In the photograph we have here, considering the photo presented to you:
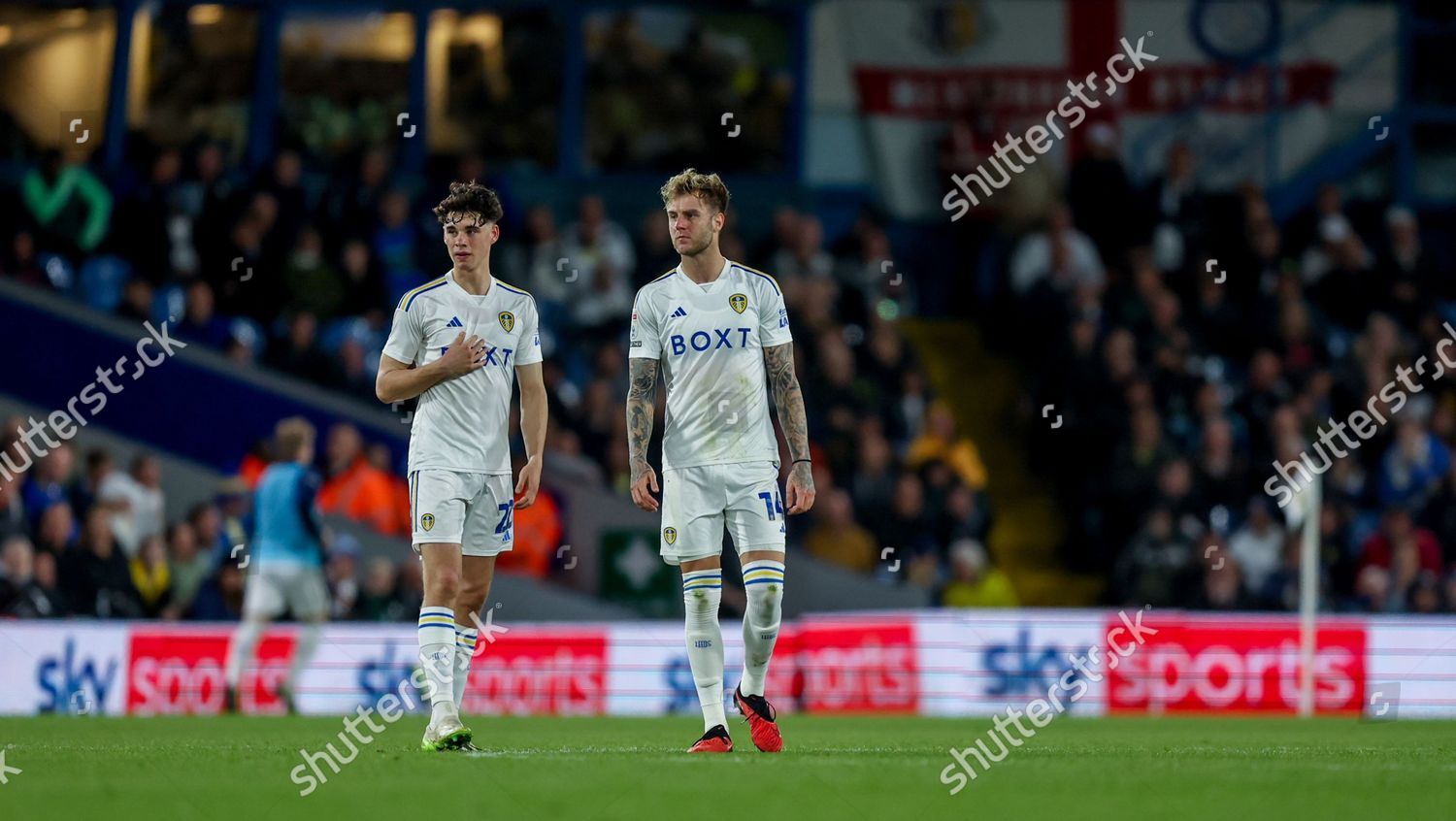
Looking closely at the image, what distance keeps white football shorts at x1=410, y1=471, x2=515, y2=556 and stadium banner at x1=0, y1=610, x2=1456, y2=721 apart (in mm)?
7199

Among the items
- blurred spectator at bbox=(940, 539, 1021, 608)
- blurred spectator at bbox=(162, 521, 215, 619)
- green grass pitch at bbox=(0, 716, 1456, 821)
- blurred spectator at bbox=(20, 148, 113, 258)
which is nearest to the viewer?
green grass pitch at bbox=(0, 716, 1456, 821)

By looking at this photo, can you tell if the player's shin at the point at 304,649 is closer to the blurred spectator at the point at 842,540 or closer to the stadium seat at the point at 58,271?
the blurred spectator at the point at 842,540

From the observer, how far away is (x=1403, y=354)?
22.5 meters

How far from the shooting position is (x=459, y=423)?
10289mm

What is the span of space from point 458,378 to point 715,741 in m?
2.08

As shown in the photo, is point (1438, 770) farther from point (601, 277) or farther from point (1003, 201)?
point (1003, 201)

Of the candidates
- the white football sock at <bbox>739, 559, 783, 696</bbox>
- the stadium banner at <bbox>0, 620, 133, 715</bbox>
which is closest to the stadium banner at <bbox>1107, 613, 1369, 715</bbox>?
the stadium banner at <bbox>0, 620, 133, 715</bbox>

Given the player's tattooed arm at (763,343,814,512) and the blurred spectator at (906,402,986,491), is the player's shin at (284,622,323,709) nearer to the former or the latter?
the blurred spectator at (906,402,986,491)

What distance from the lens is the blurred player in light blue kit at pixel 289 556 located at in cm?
1669

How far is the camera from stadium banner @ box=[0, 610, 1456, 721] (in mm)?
17547

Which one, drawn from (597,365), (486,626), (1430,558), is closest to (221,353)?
(597,365)

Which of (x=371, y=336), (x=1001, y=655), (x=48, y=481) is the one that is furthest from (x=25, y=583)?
(x=1001, y=655)

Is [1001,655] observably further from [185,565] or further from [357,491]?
[185,565]

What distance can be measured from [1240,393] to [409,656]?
9.27 m
